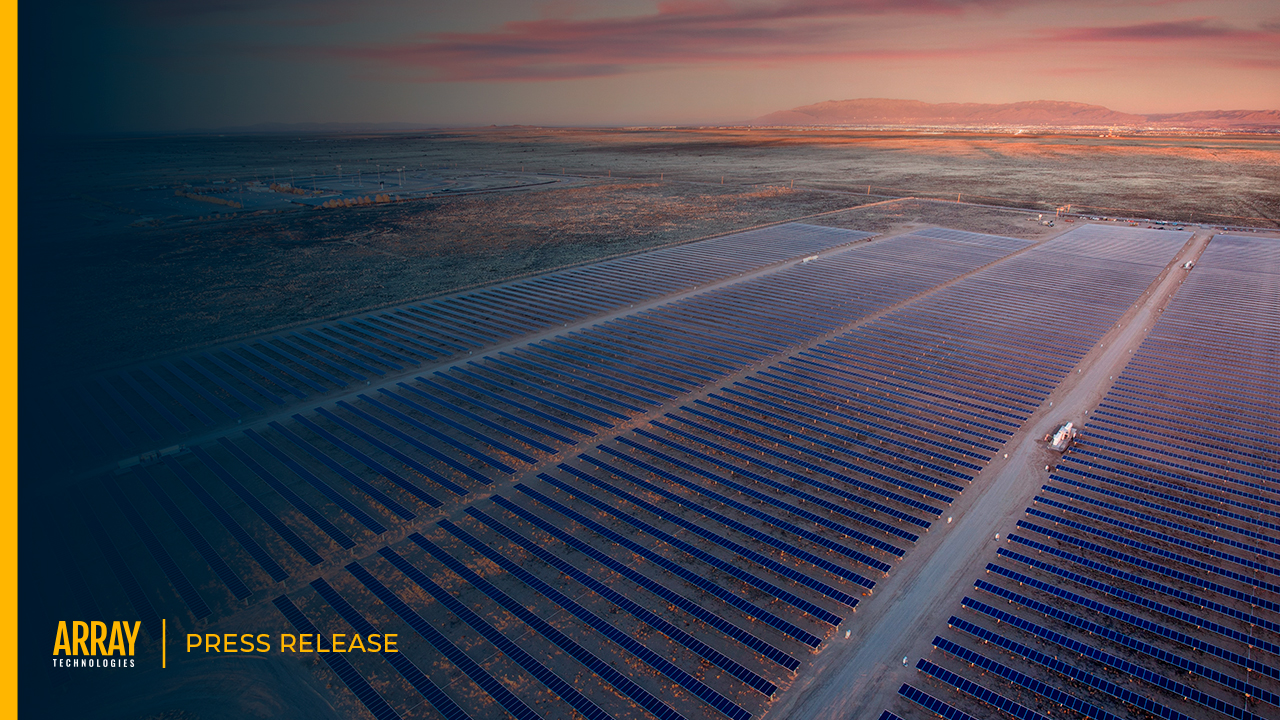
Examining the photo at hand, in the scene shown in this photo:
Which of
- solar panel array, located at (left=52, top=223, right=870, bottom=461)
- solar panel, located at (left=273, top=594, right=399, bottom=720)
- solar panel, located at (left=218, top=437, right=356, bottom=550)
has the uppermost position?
solar panel array, located at (left=52, top=223, right=870, bottom=461)

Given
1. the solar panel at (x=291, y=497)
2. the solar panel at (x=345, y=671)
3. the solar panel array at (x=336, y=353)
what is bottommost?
the solar panel at (x=345, y=671)

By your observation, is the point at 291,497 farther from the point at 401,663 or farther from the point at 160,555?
the point at 401,663

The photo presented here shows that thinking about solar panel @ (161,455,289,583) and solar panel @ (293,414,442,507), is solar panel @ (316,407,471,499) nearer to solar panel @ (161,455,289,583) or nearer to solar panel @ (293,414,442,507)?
solar panel @ (293,414,442,507)

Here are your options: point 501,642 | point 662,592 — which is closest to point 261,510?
point 501,642

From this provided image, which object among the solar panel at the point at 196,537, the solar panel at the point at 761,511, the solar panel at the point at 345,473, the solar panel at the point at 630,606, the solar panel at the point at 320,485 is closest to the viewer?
the solar panel at the point at 630,606

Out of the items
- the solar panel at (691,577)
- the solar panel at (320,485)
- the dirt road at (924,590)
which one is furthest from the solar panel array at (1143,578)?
the solar panel at (320,485)

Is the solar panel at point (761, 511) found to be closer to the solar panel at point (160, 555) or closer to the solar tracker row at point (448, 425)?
the solar tracker row at point (448, 425)

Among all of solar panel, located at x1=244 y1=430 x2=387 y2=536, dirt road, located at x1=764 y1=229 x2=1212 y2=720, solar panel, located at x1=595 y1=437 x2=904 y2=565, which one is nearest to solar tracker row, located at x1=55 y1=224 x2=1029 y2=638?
solar panel, located at x1=244 y1=430 x2=387 y2=536
